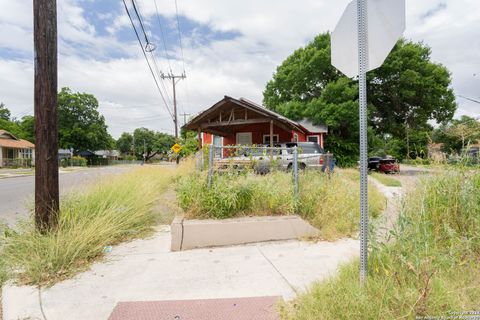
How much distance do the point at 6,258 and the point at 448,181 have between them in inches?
236

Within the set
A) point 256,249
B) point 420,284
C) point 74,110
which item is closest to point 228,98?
point 256,249

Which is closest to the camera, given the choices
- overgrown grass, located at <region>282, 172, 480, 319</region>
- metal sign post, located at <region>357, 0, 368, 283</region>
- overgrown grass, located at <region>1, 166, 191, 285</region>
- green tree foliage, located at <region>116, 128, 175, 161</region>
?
overgrown grass, located at <region>282, 172, 480, 319</region>

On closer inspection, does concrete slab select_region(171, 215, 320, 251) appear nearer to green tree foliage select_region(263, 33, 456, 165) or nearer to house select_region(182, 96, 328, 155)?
house select_region(182, 96, 328, 155)

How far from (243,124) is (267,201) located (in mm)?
13130

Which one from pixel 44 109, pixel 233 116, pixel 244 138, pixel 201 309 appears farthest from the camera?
pixel 244 138

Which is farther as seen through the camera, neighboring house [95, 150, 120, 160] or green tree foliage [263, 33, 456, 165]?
neighboring house [95, 150, 120, 160]

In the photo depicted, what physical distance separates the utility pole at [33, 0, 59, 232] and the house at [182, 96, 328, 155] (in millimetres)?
10858

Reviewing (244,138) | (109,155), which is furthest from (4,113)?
(244,138)

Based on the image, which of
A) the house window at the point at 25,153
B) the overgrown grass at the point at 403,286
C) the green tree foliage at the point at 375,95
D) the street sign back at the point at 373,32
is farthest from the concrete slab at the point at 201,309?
the house window at the point at 25,153

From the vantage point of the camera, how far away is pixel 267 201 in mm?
5262

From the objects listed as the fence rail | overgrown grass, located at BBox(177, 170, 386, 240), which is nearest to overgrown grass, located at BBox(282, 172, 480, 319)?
overgrown grass, located at BBox(177, 170, 386, 240)

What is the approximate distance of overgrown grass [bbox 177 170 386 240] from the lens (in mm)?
5059

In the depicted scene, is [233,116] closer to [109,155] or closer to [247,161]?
[247,161]

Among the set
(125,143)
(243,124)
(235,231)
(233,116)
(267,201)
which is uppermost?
(125,143)
